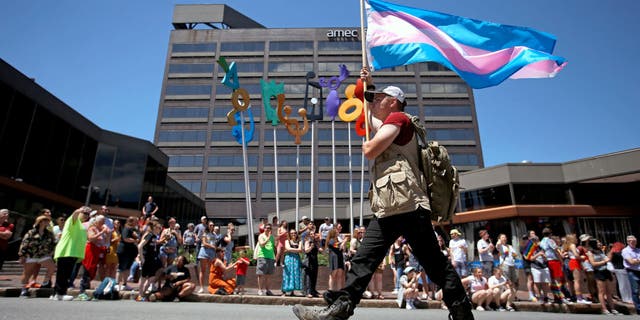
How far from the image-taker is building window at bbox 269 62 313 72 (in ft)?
170

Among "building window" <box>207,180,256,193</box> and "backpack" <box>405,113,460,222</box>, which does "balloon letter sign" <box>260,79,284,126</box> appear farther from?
"building window" <box>207,180,256,193</box>

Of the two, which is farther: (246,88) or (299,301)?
(246,88)

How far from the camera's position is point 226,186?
154 ft

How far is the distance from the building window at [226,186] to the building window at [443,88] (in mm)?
27394

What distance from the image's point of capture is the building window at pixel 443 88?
1976 inches

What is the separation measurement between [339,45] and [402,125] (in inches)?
2086

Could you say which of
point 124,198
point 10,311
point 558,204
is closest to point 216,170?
point 124,198

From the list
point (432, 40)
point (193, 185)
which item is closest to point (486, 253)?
point (432, 40)

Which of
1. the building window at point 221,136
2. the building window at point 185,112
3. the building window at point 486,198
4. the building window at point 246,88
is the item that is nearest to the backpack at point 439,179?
the building window at point 486,198

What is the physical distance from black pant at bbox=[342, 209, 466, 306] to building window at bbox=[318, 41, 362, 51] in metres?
52.7

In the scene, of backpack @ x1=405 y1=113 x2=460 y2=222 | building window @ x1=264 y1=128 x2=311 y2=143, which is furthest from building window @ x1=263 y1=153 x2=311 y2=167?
backpack @ x1=405 y1=113 x2=460 y2=222

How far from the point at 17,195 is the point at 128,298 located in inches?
544

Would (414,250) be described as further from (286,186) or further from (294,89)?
(294,89)

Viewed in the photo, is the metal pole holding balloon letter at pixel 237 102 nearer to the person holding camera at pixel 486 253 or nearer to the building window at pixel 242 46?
the person holding camera at pixel 486 253
